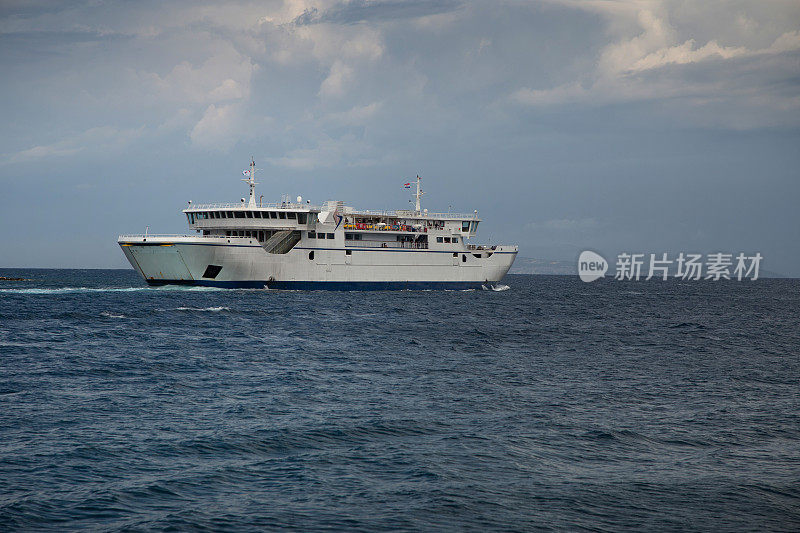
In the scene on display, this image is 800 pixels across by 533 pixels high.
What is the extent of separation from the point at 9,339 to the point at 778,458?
34766 millimetres

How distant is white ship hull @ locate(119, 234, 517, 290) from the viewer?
219 feet

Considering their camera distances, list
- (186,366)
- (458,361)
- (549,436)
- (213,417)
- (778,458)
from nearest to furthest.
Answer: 1. (778,458)
2. (549,436)
3. (213,417)
4. (186,366)
5. (458,361)

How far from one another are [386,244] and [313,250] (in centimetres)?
1027

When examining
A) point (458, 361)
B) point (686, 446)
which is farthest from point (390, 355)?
point (686, 446)

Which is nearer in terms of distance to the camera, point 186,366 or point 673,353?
point 186,366

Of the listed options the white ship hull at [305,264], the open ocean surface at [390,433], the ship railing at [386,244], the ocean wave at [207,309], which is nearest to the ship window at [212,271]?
the white ship hull at [305,264]

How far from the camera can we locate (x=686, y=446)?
58.0ft

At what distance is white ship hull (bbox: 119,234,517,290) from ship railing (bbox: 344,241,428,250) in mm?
418

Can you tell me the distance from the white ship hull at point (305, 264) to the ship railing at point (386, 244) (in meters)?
0.42

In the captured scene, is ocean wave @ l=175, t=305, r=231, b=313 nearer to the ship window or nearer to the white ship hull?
the white ship hull

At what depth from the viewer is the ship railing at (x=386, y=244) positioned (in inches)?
3034

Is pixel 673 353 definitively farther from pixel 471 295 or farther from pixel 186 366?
pixel 471 295

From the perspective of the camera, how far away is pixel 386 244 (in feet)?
264

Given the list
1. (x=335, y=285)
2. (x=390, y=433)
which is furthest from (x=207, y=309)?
(x=390, y=433)
